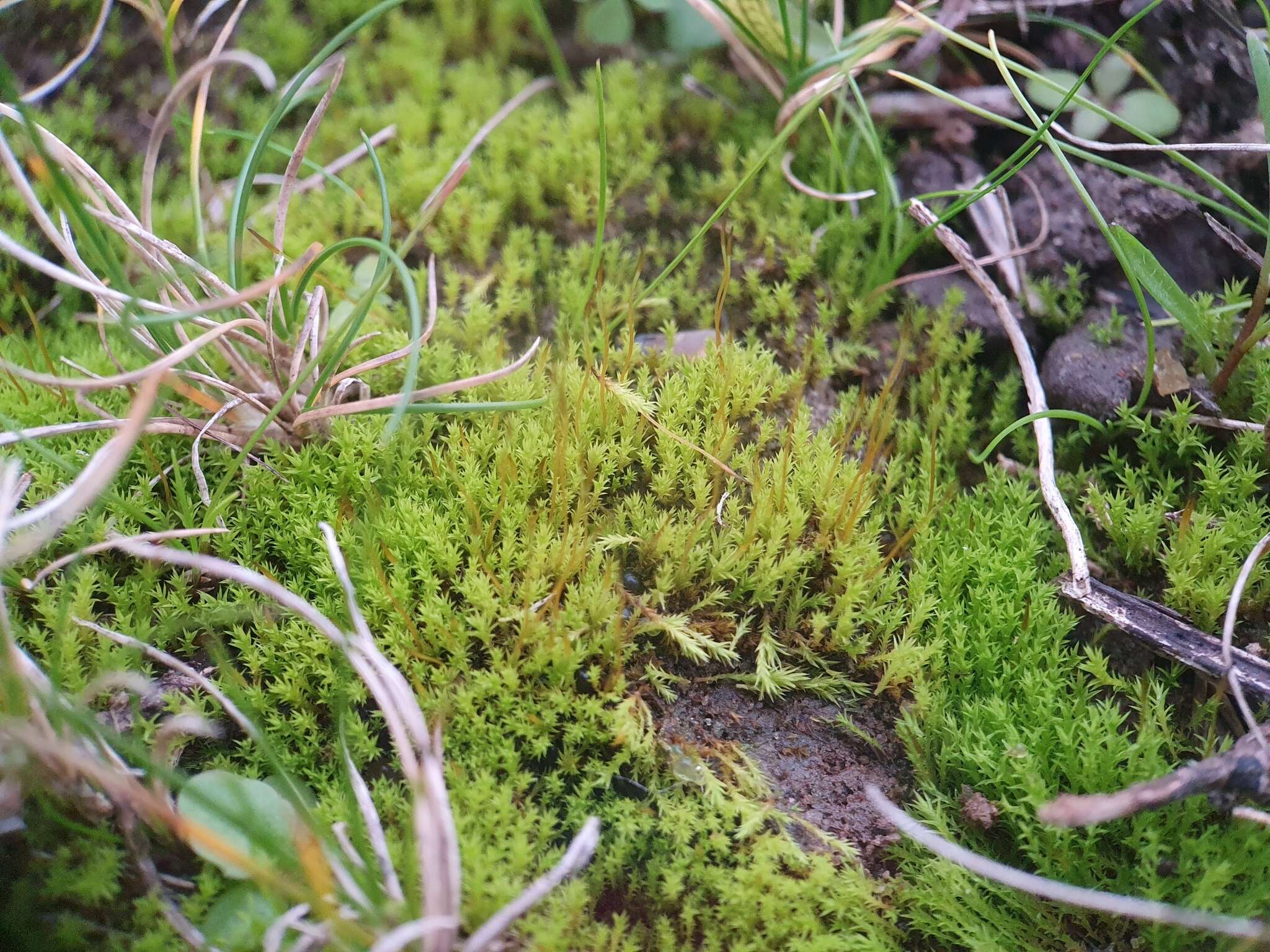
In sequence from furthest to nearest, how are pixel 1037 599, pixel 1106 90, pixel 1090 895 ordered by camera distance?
pixel 1106 90 → pixel 1037 599 → pixel 1090 895

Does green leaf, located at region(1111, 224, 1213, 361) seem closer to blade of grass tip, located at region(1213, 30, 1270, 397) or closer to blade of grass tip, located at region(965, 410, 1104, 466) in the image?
blade of grass tip, located at region(1213, 30, 1270, 397)

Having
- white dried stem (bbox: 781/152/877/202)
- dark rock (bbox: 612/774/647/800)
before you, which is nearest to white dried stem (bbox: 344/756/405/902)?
dark rock (bbox: 612/774/647/800)

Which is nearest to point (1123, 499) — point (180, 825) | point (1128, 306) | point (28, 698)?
point (1128, 306)

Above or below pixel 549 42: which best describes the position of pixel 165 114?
below

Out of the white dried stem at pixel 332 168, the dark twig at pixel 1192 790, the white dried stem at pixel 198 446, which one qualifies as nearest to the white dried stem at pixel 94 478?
the white dried stem at pixel 198 446

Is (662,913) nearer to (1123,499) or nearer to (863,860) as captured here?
(863,860)

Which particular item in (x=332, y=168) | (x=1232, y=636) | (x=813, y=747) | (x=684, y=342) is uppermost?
(x=332, y=168)

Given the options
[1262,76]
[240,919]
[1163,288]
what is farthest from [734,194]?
[240,919]

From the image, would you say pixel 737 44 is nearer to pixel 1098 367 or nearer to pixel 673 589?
pixel 1098 367
